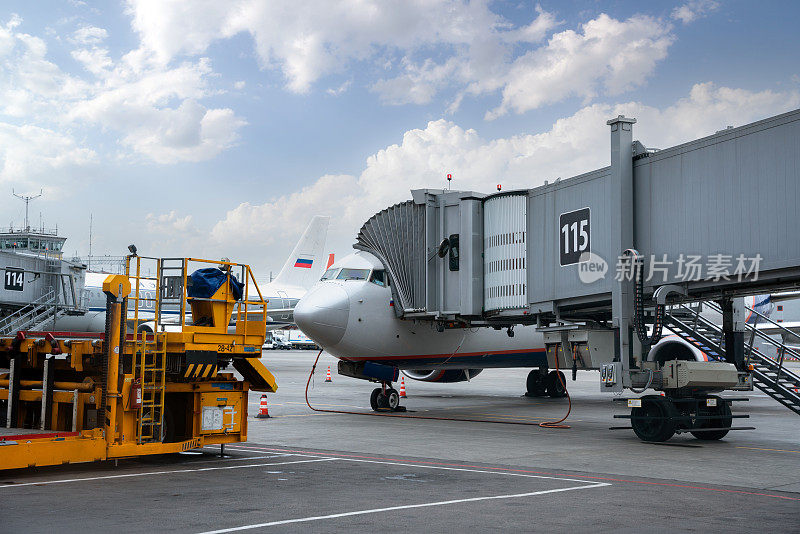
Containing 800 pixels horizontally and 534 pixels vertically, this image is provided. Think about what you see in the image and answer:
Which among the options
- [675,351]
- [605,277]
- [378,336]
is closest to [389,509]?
[605,277]

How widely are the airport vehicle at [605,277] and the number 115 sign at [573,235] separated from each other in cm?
3

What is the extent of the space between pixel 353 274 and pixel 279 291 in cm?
3518

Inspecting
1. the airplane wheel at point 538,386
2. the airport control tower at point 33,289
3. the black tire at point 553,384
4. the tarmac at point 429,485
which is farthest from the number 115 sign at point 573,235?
the airport control tower at point 33,289

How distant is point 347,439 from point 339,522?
782 cm

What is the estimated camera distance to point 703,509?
843 centimetres

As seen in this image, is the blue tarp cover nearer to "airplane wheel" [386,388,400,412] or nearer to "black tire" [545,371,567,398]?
"airplane wheel" [386,388,400,412]

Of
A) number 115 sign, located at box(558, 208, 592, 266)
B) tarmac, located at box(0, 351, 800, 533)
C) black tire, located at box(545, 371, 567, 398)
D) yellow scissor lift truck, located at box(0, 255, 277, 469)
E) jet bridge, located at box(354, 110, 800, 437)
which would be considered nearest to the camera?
tarmac, located at box(0, 351, 800, 533)

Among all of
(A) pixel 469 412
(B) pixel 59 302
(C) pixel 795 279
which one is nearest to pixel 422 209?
(A) pixel 469 412

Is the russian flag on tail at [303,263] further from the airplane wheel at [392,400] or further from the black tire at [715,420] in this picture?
the black tire at [715,420]

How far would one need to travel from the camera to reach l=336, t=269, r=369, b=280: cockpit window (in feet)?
67.8

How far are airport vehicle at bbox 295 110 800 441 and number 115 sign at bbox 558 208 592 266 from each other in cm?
3

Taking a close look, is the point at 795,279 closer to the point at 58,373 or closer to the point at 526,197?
the point at 526,197

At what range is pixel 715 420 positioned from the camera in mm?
15664

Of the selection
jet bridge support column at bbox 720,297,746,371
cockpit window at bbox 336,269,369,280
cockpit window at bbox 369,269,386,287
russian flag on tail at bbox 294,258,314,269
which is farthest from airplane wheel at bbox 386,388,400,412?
russian flag on tail at bbox 294,258,314,269
